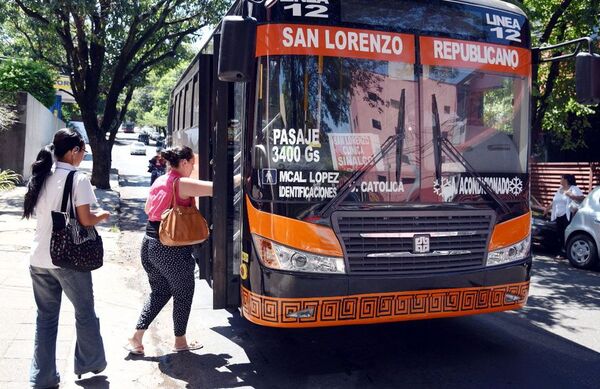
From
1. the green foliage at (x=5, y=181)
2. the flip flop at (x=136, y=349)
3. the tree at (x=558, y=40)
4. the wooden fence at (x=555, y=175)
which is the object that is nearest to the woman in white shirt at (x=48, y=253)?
the flip flop at (x=136, y=349)

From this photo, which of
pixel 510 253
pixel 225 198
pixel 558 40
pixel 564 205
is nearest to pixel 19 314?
pixel 225 198

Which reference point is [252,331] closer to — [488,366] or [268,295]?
[268,295]

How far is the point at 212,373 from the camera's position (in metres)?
5.02

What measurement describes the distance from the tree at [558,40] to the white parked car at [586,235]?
3.96 meters

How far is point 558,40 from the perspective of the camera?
1595 cm

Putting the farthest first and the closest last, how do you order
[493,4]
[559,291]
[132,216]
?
[132,216], [559,291], [493,4]

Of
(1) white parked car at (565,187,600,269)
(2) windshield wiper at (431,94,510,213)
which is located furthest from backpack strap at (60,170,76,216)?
(1) white parked car at (565,187,600,269)

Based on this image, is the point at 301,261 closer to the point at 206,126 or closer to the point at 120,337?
the point at 206,126

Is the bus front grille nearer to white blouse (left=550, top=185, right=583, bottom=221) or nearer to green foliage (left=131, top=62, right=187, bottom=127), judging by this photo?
white blouse (left=550, top=185, right=583, bottom=221)

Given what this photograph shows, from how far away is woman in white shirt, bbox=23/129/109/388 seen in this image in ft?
14.2

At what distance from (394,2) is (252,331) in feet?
11.6

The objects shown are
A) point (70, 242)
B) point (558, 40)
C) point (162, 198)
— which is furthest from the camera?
point (558, 40)

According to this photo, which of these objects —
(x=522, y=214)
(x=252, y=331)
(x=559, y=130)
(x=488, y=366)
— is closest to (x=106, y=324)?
(x=252, y=331)

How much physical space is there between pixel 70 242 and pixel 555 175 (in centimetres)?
1766
